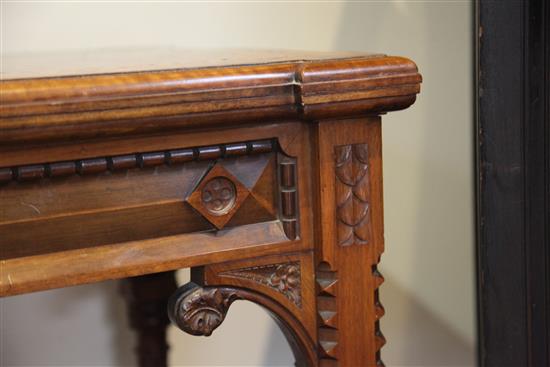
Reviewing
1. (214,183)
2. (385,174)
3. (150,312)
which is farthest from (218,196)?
(385,174)

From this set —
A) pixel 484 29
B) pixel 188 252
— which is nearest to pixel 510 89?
pixel 484 29

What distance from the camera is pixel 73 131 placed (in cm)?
50

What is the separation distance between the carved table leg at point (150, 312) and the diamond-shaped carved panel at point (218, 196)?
459 mm

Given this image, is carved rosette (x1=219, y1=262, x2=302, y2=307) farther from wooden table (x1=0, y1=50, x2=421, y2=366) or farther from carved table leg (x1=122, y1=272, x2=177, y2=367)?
carved table leg (x1=122, y1=272, x2=177, y2=367)

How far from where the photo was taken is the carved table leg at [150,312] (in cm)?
102

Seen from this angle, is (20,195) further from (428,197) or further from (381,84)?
(428,197)

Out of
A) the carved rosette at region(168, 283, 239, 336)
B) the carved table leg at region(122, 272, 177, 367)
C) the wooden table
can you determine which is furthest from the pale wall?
the carved rosette at region(168, 283, 239, 336)

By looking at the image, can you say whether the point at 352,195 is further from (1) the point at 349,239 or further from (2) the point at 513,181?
(2) the point at 513,181

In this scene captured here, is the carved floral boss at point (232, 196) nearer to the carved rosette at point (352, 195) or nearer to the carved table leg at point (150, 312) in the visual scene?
the carved rosette at point (352, 195)

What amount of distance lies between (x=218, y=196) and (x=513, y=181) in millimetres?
719

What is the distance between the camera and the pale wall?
40.4 inches

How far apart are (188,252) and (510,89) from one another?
0.73 meters

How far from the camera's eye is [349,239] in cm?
60

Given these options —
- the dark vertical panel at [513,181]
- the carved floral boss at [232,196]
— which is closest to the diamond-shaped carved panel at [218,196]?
the carved floral boss at [232,196]
